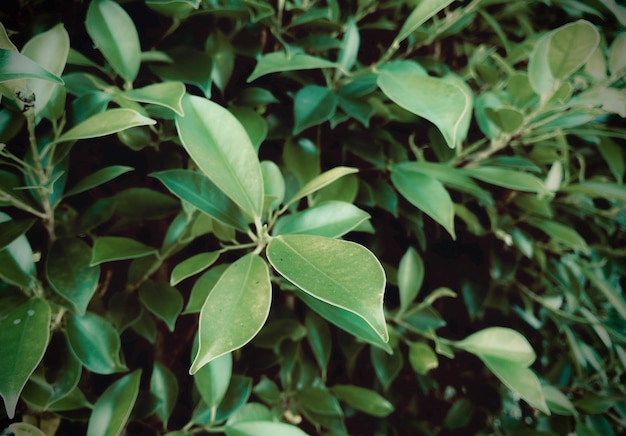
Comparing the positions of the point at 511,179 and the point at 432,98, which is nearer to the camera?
the point at 432,98

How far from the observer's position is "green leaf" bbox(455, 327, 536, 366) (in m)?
0.63

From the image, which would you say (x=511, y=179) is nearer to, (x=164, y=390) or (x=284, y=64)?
(x=284, y=64)

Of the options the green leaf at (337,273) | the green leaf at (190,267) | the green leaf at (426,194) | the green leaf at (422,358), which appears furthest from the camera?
the green leaf at (422,358)

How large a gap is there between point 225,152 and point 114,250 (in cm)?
19

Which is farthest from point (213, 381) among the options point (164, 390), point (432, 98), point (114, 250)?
point (432, 98)

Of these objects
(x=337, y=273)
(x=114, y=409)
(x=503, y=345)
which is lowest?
(x=503, y=345)

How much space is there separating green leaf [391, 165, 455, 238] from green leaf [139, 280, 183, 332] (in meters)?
0.35

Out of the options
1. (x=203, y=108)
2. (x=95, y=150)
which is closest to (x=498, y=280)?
(x=203, y=108)

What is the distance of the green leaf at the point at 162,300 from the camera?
0.50 meters

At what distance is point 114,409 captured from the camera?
464mm

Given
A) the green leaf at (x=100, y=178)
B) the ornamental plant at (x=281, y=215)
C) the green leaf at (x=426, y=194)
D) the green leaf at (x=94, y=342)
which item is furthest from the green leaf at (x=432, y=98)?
the green leaf at (x=94, y=342)

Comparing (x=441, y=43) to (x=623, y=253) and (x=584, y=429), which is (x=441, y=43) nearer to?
(x=623, y=253)

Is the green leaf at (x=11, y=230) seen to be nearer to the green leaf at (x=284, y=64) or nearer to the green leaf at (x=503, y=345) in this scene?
the green leaf at (x=284, y=64)

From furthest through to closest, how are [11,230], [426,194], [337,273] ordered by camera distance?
[426,194] < [11,230] < [337,273]
